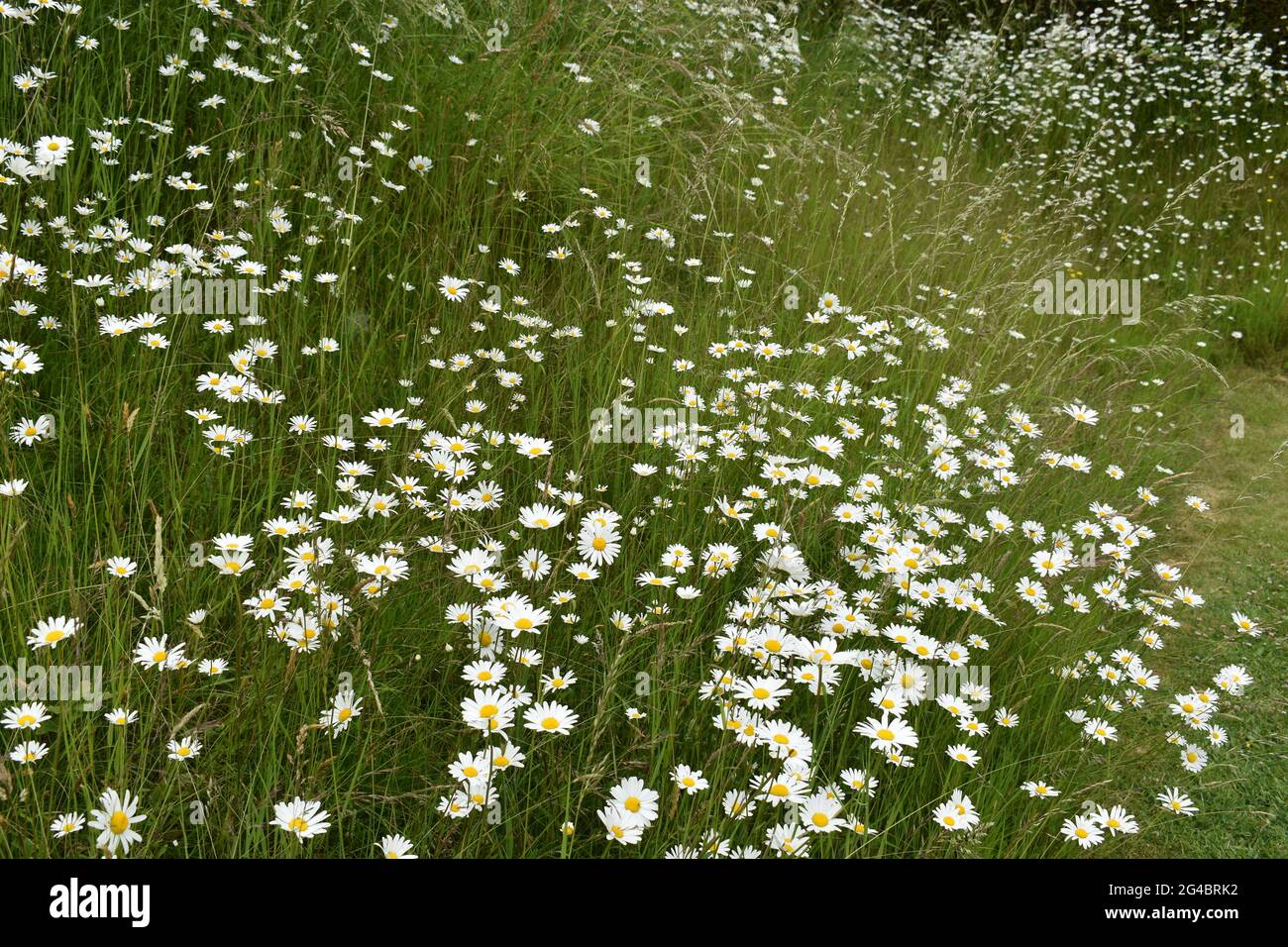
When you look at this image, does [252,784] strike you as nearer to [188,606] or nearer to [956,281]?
[188,606]

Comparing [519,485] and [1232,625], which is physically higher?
[519,485]

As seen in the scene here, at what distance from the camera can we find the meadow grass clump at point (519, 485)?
1570mm

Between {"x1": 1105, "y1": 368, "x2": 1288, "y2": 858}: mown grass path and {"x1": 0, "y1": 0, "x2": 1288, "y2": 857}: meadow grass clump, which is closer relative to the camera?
{"x1": 0, "y1": 0, "x2": 1288, "y2": 857}: meadow grass clump

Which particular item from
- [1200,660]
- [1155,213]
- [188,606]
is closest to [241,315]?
[188,606]

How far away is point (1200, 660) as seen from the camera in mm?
2736

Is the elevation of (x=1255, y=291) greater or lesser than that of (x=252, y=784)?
greater

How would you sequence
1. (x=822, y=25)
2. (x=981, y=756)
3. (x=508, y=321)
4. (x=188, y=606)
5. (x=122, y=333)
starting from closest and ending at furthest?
(x=188, y=606), (x=981, y=756), (x=122, y=333), (x=508, y=321), (x=822, y=25)

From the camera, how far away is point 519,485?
94.0 inches

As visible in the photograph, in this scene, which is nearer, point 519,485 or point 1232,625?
point 519,485

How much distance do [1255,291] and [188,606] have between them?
18.3 ft

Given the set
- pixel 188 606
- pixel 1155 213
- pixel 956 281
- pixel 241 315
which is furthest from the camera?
pixel 1155 213

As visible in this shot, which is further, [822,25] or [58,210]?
[822,25]

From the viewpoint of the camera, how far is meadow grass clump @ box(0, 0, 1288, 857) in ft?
5.15

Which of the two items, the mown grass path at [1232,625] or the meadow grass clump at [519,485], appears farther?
the mown grass path at [1232,625]
